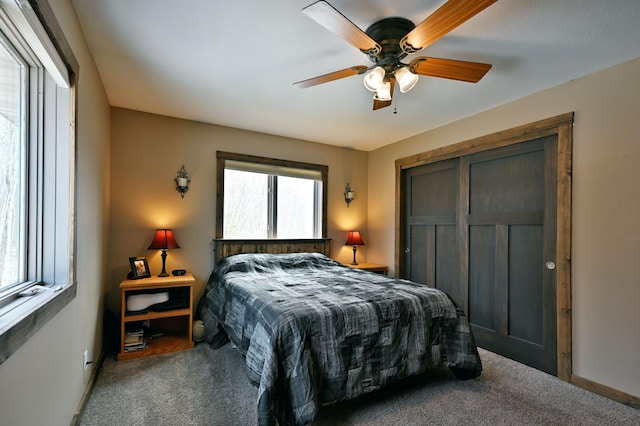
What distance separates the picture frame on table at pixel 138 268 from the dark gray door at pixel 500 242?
3.19 meters

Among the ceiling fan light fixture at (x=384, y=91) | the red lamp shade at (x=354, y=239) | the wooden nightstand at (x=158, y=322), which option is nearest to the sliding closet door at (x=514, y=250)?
the red lamp shade at (x=354, y=239)

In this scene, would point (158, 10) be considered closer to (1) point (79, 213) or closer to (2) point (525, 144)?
(1) point (79, 213)

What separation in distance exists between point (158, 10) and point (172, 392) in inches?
97.9

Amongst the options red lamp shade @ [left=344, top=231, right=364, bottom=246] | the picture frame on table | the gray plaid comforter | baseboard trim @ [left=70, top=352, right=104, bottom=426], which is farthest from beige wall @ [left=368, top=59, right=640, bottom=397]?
the picture frame on table

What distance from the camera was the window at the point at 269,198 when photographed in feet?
12.6

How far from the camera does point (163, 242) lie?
3.19 m

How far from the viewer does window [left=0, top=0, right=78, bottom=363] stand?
121 cm

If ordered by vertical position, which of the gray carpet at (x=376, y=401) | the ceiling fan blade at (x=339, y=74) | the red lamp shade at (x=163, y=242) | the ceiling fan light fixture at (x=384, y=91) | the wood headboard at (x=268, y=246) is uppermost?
the ceiling fan blade at (x=339, y=74)

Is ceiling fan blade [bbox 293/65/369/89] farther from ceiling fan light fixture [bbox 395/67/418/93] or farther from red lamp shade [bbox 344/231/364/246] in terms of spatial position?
red lamp shade [bbox 344/231/364/246]

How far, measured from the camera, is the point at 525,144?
289cm

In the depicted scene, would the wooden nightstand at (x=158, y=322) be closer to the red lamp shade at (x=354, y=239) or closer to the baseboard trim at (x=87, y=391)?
the baseboard trim at (x=87, y=391)

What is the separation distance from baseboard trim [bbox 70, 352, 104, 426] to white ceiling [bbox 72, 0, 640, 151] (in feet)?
7.60

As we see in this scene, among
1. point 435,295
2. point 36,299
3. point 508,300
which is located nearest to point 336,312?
point 435,295

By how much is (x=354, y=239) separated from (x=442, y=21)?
10.7 ft
